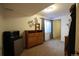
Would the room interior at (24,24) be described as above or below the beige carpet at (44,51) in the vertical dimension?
above

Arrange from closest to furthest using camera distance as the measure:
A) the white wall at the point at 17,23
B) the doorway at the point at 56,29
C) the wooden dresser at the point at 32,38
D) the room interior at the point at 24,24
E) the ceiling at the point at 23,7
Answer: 1. the ceiling at the point at 23,7
2. the room interior at the point at 24,24
3. the white wall at the point at 17,23
4. the wooden dresser at the point at 32,38
5. the doorway at the point at 56,29

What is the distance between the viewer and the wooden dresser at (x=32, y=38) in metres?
4.27

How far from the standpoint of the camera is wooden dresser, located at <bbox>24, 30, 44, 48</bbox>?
4.27 meters

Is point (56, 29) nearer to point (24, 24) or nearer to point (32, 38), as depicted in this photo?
point (32, 38)

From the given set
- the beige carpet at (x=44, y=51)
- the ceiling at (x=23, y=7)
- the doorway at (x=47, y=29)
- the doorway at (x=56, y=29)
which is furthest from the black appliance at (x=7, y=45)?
the doorway at (x=56, y=29)

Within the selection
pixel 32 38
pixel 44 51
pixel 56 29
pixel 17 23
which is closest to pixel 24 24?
pixel 17 23

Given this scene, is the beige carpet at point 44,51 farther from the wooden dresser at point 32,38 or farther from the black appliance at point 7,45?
the black appliance at point 7,45

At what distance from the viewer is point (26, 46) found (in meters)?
4.27

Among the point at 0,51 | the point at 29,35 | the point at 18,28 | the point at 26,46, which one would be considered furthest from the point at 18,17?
the point at 0,51

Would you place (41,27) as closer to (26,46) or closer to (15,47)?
(26,46)

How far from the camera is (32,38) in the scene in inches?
178

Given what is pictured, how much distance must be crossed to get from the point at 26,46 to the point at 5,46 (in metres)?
1.33

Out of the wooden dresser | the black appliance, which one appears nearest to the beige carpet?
the wooden dresser

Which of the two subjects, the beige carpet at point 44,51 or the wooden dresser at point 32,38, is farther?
the wooden dresser at point 32,38
